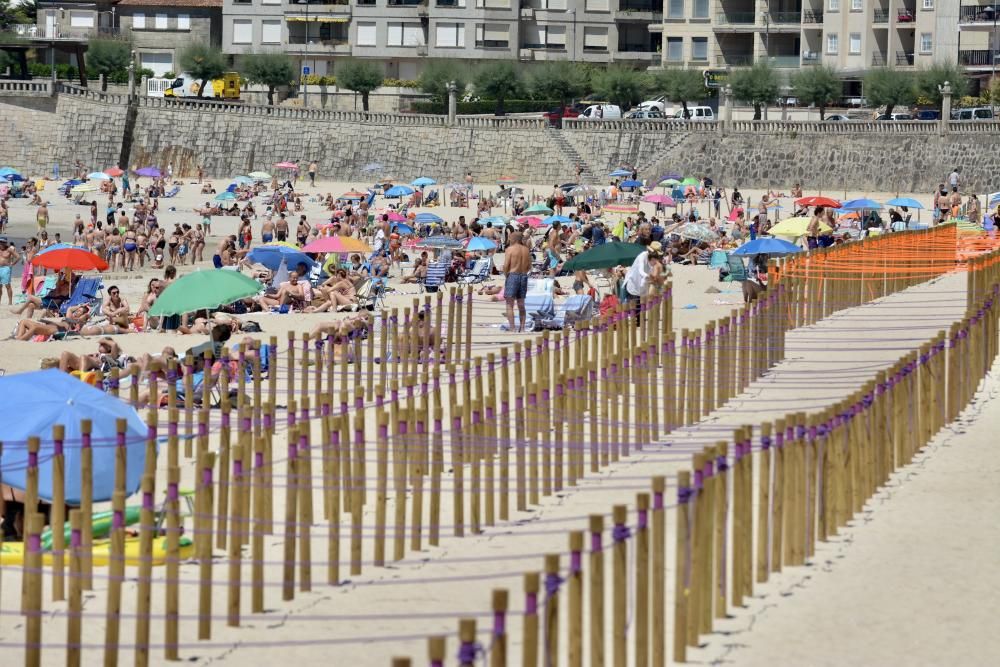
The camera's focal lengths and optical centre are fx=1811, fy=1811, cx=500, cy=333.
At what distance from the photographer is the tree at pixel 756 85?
2709 inches

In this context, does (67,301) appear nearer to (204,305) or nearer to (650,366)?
(204,305)

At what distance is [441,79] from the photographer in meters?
74.1

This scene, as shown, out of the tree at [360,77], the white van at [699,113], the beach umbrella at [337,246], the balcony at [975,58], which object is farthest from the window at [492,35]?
the beach umbrella at [337,246]

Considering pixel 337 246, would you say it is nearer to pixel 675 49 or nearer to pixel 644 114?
pixel 644 114

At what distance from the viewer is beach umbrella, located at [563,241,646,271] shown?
24766 mm

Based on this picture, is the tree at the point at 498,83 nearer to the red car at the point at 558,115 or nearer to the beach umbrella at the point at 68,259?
the red car at the point at 558,115

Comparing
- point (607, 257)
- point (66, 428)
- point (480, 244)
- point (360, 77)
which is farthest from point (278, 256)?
point (360, 77)

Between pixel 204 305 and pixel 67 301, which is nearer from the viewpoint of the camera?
pixel 204 305

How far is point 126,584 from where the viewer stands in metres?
11.5

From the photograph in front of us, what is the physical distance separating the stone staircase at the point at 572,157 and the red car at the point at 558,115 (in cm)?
33

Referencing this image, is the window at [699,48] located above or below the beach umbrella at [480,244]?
above

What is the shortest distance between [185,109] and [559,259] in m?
37.4

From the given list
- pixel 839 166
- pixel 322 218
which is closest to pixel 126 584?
pixel 322 218

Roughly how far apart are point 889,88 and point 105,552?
58.5 metres
